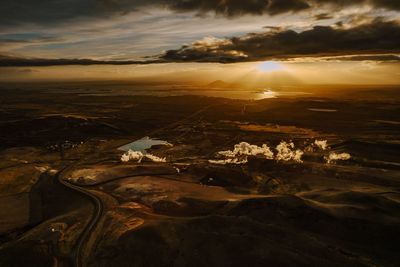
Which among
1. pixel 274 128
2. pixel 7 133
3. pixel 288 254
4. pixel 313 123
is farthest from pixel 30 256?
pixel 313 123

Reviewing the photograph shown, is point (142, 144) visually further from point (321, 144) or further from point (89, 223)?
point (89, 223)

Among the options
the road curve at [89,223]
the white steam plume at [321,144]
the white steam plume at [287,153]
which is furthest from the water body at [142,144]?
the white steam plume at [321,144]

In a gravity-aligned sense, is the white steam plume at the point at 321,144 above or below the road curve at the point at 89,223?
below

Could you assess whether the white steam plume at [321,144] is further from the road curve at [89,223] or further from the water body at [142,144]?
the road curve at [89,223]

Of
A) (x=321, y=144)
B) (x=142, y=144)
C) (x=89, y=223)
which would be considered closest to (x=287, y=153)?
(x=321, y=144)

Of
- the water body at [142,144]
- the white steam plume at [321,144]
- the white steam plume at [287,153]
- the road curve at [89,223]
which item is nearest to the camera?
the road curve at [89,223]

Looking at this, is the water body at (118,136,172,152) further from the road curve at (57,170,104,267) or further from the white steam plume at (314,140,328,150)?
the white steam plume at (314,140,328,150)
